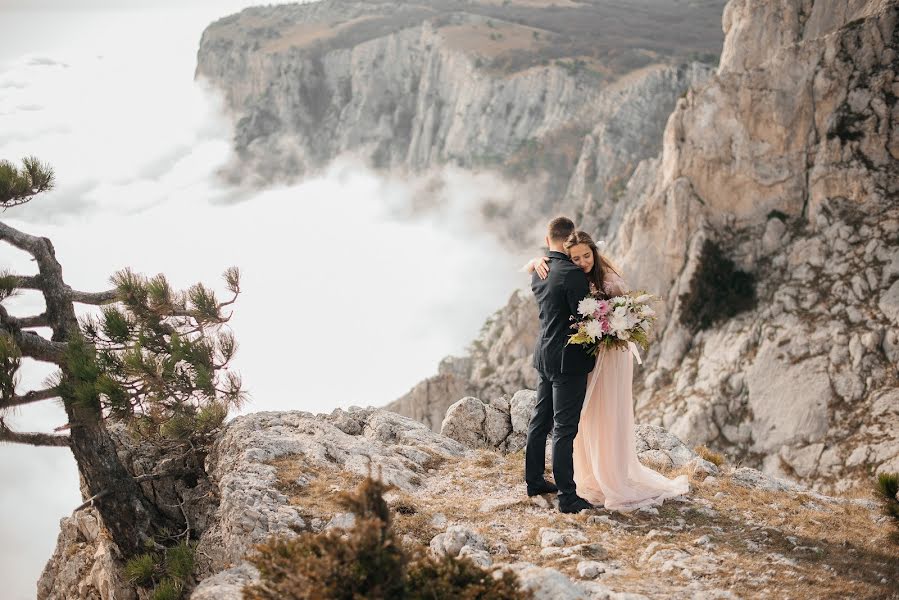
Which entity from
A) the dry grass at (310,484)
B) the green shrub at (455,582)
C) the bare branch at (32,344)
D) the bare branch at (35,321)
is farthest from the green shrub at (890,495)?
the bare branch at (35,321)

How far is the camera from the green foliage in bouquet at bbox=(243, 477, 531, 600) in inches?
150

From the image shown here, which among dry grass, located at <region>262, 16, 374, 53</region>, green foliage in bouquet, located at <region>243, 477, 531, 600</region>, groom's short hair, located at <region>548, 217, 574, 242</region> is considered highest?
dry grass, located at <region>262, 16, 374, 53</region>

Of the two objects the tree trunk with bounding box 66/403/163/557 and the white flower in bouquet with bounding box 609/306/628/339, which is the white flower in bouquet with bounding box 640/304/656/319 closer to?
the white flower in bouquet with bounding box 609/306/628/339

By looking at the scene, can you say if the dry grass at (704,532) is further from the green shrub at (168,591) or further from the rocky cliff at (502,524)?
the green shrub at (168,591)

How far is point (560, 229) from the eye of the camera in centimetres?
700

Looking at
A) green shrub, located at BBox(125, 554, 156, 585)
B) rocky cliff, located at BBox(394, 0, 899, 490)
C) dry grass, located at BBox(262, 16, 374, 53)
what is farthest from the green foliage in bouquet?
dry grass, located at BBox(262, 16, 374, 53)

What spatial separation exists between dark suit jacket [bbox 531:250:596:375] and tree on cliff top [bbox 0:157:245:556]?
3812 millimetres

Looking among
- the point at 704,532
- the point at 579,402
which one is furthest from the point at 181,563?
the point at 704,532

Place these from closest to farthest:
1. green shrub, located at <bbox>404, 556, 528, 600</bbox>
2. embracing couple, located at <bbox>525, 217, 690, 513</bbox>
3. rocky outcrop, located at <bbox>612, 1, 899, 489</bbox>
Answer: green shrub, located at <bbox>404, 556, 528, 600</bbox> → embracing couple, located at <bbox>525, 217, 690, 513</bbox> → rocky outcrop, located at <bbox>612, 1, 899, 489</bbox>

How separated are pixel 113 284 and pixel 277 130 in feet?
333

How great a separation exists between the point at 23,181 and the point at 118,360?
88.4 inches

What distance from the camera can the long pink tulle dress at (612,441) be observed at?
Answer: 7.26 m

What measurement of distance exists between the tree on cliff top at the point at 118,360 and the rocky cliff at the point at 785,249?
1950 cm

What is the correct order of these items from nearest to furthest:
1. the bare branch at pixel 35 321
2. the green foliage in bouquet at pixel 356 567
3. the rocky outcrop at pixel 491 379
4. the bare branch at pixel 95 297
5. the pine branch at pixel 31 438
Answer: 1. the green foliage in bouquet at pixel 356 567
2. the pine branch at pixel 31 438
3. the bare branch at pixel 35 321
4. the bare branch at pixel 95 297
5. the rocky outcrop at pixel 491 379
